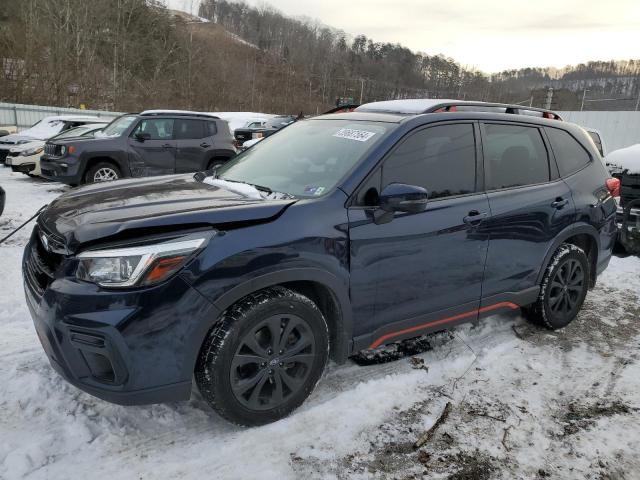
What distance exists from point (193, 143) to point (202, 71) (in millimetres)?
46349

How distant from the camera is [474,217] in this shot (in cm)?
329

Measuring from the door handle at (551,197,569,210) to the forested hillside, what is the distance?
2124 centimetres

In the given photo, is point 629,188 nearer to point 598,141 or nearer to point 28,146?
point 598,141

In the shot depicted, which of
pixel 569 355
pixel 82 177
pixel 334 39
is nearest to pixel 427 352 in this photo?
pixel 569 355

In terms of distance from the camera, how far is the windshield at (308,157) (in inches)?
118

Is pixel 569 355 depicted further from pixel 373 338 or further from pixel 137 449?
pixel 137 449

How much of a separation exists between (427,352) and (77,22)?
39.5 metres

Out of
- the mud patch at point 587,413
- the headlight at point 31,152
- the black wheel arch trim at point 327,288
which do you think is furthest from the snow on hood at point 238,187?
the headlight at point 31,152

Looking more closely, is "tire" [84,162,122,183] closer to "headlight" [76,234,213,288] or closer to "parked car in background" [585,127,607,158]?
"headlight" [76,234,213,288]

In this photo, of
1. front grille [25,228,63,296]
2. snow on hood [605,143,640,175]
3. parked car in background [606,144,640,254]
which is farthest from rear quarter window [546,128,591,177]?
front grille [25,228,63,296]

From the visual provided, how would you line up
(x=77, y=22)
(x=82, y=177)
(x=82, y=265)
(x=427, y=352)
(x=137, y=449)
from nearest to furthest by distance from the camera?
(x=82, y=265)
(x=137, y=449)
(x=427, y=352)
(x=82, y=177)
(x=77, y=22)

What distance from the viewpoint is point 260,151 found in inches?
148

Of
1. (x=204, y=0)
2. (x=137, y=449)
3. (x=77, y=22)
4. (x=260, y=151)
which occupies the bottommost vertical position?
(x=137, y=449)

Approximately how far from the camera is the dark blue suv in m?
2.27
